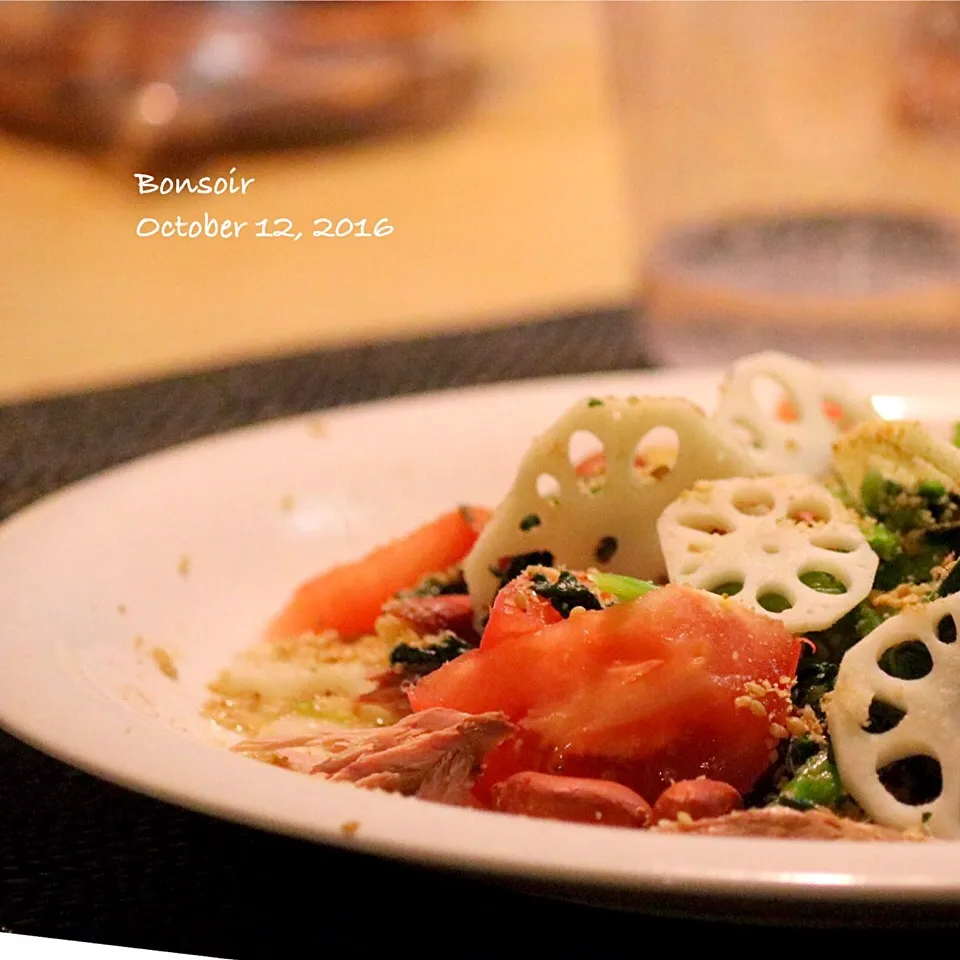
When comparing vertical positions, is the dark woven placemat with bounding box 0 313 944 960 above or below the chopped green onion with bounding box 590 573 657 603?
below

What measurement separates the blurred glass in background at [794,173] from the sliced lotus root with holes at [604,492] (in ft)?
3.04

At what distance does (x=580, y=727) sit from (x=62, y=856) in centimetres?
38

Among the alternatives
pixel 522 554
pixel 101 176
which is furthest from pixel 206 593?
pixel 101 176

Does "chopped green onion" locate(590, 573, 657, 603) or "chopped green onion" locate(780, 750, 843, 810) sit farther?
"chopped green onion" locate(590, 573, 657, 603)

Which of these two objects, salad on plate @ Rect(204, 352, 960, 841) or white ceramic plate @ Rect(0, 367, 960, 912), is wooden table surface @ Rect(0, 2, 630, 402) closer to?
white ceramic plate @ Rect(0, 367, 960, 912)

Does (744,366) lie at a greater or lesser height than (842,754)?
greater

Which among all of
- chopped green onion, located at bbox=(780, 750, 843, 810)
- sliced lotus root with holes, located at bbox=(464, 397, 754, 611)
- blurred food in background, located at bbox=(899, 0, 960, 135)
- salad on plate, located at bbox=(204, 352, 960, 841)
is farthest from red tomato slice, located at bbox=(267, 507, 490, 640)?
blurred food in background, located at bbox=(899, 0, 960, 135)

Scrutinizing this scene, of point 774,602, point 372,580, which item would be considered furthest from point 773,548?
point 372,580

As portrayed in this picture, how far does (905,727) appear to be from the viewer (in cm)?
98

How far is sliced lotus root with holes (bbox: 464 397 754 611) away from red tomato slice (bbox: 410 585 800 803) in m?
0.24

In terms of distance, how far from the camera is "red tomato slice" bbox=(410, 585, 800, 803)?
1.00 metres

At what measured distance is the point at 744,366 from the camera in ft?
4.63

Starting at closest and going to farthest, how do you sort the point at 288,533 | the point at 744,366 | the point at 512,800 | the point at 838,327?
the point at 512,800 < the point at 744,366 < the point at 288,533 < the point at 838,327

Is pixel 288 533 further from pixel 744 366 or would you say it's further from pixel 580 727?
pixel 580 727
